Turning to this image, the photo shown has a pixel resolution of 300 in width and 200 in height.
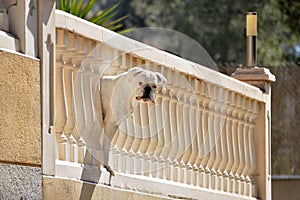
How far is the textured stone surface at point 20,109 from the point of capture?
620cm

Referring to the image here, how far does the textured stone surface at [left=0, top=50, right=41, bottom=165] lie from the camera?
6195 millimetres

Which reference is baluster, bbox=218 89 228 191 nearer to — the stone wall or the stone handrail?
the stone handrail

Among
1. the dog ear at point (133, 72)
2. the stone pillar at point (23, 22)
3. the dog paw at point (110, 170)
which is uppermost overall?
the stone pillar at point (23, 22)

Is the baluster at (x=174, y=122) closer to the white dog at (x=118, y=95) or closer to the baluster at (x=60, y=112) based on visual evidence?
the white dog at (x=118, y=95)

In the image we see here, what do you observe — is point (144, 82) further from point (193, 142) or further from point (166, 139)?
point (193, 142)

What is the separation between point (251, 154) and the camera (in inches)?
404

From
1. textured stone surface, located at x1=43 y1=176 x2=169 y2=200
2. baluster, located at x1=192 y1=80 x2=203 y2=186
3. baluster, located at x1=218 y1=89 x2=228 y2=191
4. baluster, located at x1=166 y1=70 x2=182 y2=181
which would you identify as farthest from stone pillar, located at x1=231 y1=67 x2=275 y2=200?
textured stone surface, located at x1=43 y1=176 x2=169 y2=200

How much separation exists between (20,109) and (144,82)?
4.40 ft

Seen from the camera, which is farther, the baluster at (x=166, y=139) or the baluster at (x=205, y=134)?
the baluster at (x=205, y=134)

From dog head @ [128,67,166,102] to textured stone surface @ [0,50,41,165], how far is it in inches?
41.9

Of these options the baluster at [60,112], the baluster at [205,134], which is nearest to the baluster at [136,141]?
the baluster at [60,112]

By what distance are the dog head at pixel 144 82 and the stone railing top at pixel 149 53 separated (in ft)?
0.88

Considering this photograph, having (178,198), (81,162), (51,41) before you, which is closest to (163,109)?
(178,198)

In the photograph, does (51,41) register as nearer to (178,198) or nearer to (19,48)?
(19,48)
